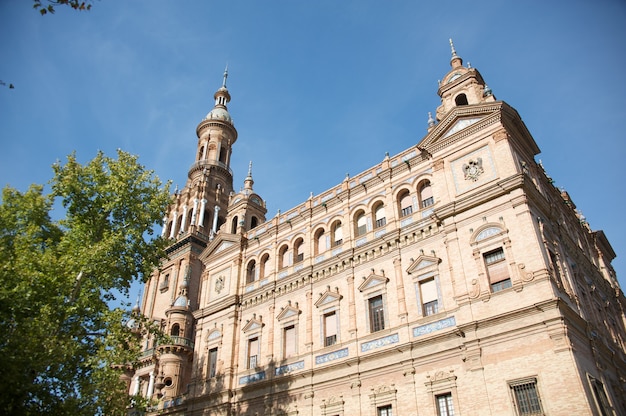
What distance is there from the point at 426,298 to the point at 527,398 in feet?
20.7

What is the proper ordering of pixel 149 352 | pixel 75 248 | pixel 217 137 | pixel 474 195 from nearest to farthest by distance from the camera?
1. pixel 75 248
2. pixel 474 195
3. pixel 149 352
4. pixel 217 137

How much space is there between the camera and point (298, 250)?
3125 cm

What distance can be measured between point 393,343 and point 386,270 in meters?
3.79

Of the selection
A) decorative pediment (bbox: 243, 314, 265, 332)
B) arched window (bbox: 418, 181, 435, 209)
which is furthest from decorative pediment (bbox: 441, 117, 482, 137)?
decorative pediment (bbox: 243, 314, 265, 332)

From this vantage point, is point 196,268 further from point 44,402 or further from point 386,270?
point 44,402

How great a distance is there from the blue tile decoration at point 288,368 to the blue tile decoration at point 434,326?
7.06 m

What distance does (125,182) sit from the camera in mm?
23391

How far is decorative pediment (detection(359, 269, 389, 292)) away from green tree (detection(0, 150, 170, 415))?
10.4 meters

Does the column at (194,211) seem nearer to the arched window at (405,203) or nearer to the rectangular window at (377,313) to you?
the arched window at (405,203)

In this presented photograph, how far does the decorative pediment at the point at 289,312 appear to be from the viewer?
28289 mm

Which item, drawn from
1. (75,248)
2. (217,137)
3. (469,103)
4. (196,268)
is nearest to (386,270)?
(469,103)

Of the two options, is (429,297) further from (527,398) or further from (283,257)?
(283,257)

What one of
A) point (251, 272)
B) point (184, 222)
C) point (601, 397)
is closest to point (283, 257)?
point (251, 272)

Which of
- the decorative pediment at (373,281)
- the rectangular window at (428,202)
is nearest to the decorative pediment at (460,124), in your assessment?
the rectangular window at (428,202)
